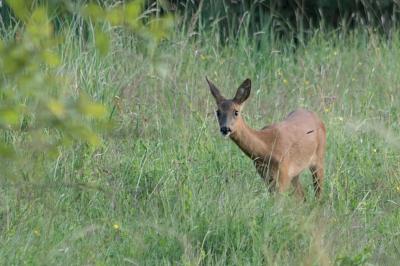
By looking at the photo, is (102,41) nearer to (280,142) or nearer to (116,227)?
(116,227)

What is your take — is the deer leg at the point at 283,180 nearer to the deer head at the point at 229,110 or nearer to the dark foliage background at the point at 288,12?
the deer head at the point at 229,110

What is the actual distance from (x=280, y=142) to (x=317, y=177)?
39 centimetres

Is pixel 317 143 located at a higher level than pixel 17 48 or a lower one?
lower

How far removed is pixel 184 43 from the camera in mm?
9953

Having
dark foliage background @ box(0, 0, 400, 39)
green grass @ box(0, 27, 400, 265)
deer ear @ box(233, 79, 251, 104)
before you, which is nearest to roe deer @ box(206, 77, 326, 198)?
deer ear @ box(233, 79, 251, 104)

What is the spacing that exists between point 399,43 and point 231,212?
6031 mm

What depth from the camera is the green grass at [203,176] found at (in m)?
5.81

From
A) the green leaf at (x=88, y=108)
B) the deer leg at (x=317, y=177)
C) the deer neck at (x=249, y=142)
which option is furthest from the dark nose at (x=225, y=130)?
the green leaf at (x=88, y=108)

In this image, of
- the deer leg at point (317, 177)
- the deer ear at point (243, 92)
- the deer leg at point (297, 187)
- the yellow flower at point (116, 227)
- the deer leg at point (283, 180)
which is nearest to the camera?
the yellow flower at point (116, 227)

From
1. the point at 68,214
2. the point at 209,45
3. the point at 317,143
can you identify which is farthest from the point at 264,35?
the point at 68,214

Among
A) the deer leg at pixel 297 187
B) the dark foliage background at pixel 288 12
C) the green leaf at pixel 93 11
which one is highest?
the green leaf at pixel 93 11

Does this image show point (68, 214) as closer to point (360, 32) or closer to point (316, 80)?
point (316, 80)

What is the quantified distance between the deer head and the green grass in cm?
27

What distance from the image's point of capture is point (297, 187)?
799cm
